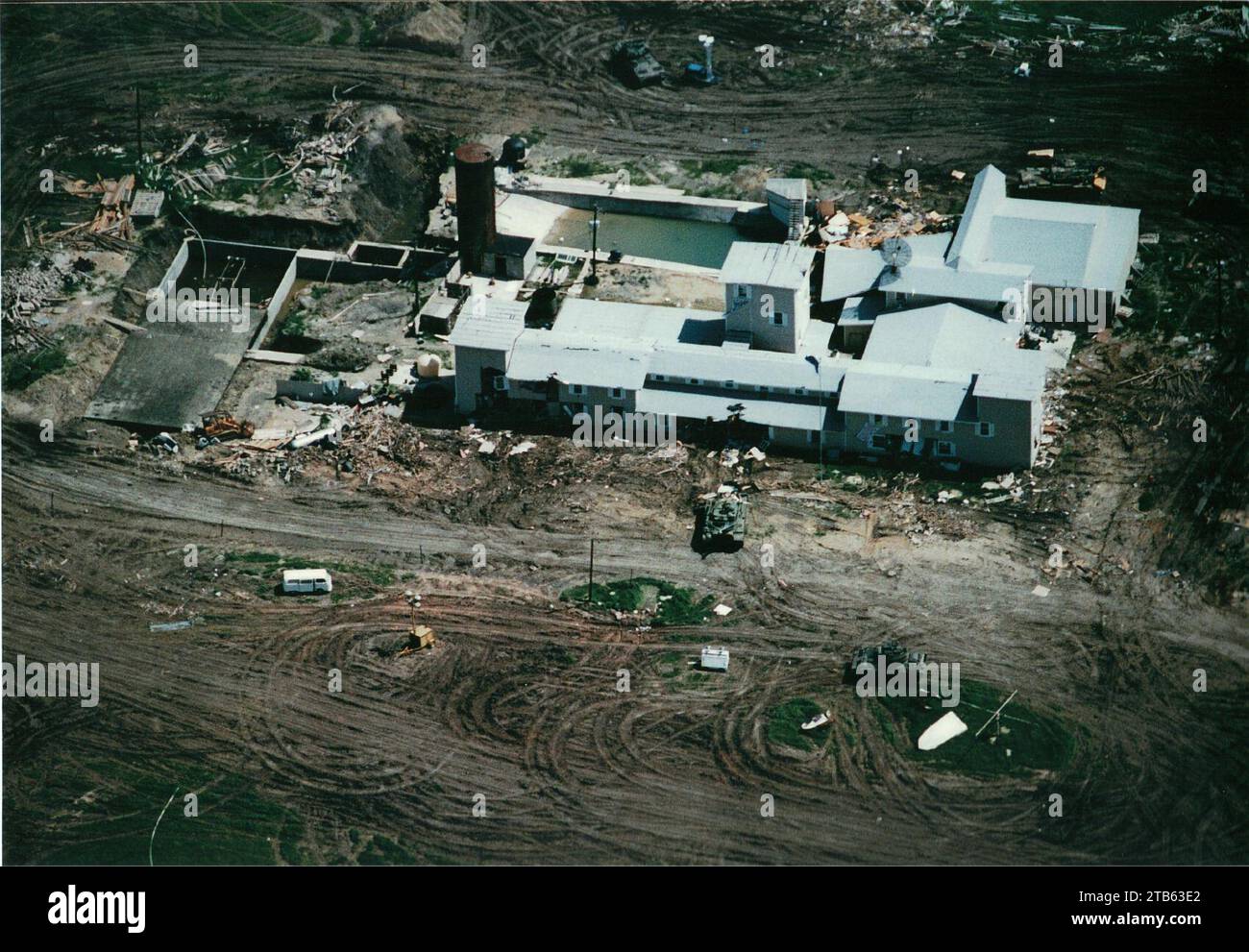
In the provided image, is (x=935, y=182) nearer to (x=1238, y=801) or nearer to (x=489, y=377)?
(x=489, y=377)

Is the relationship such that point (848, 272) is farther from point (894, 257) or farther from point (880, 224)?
point (880, 224)

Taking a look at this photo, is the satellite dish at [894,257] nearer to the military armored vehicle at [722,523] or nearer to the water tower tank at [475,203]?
the military armored vehicle at [722,523]

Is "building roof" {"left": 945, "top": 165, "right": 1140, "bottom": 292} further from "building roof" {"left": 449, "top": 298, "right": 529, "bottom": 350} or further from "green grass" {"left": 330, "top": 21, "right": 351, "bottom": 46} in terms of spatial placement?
"green grass" {"left": 330, "top": 21, "right": 351, "bottom": 46}

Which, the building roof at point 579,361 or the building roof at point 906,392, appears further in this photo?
the building roof at point 579,361

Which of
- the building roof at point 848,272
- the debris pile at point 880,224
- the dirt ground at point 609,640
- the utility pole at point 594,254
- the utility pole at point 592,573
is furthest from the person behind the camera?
the debris pile at point 880,224

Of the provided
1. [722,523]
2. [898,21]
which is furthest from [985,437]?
[898,21]

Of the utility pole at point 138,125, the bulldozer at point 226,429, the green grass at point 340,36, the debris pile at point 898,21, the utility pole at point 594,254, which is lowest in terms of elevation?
the bulldozer at point 226,429

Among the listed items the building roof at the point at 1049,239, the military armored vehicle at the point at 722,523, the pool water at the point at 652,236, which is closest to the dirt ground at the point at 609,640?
the military armored vehicle at the point at 722,523

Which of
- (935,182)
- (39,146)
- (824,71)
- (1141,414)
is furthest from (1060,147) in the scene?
(39,146)
